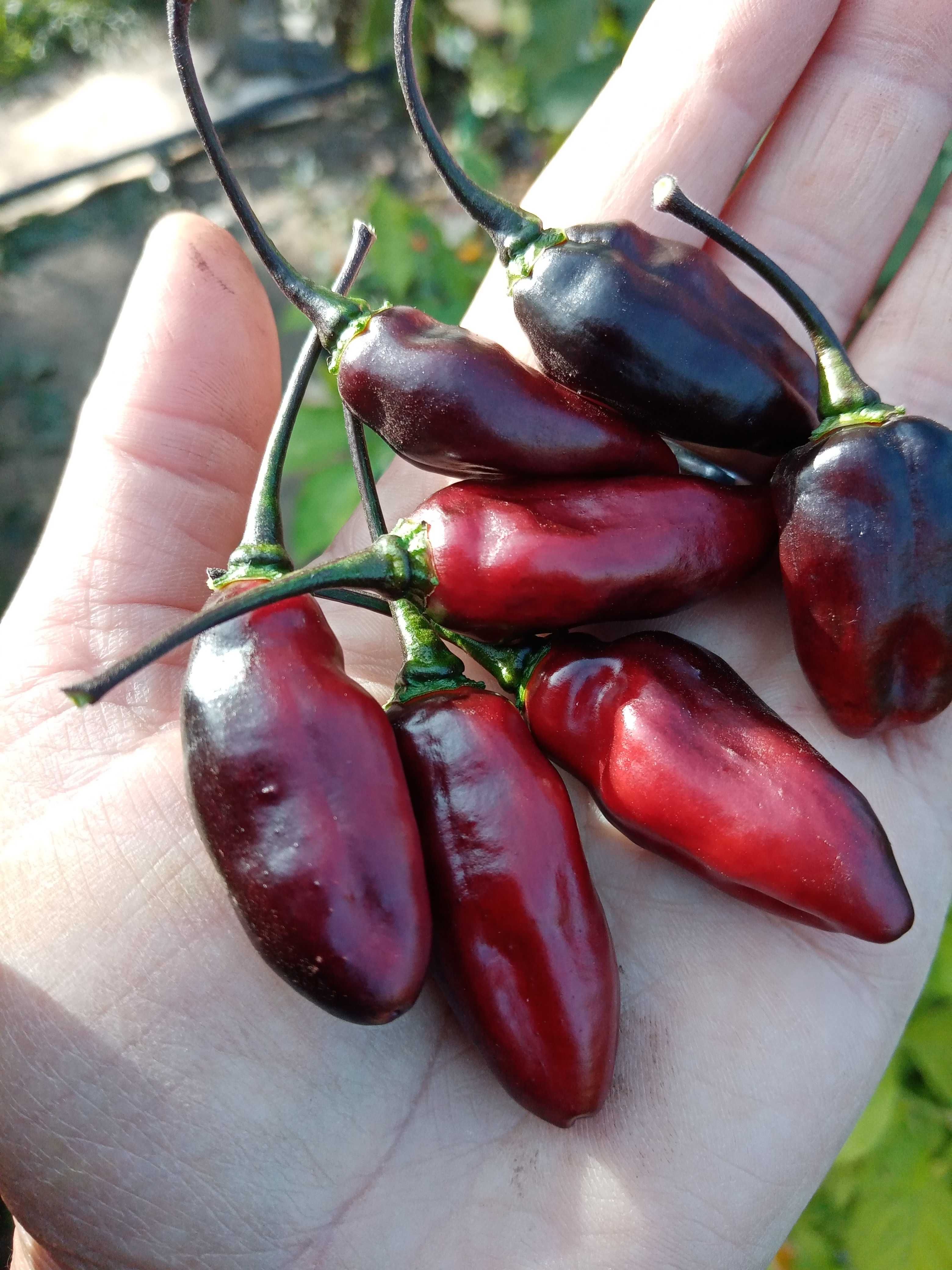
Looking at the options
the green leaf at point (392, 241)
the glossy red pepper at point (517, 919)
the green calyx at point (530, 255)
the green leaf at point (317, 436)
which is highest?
the green calyx at point (530, 255)

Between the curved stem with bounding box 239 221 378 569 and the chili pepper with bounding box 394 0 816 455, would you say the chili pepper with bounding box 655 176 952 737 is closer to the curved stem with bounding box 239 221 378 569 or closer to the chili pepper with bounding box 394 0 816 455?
the chili pepper with bounding box 394 0 816 455

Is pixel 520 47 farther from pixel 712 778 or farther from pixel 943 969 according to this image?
pixel 943 969

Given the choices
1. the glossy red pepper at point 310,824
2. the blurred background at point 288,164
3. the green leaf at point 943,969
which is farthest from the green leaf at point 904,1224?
the glossy red pepper at point 310,824

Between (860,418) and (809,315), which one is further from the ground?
(809,315)

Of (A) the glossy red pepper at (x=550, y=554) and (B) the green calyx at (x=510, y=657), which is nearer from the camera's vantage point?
(A) the glossy red pepper at (x=550, y=554)

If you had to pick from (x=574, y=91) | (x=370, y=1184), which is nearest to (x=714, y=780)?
(x=370, y=1184)

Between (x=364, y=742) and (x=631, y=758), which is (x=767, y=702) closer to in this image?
(x=631, y=758)

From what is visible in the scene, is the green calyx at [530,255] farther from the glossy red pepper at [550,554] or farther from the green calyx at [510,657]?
the green calyx at [510,657]

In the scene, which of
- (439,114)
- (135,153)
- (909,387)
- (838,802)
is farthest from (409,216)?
(135,153)
